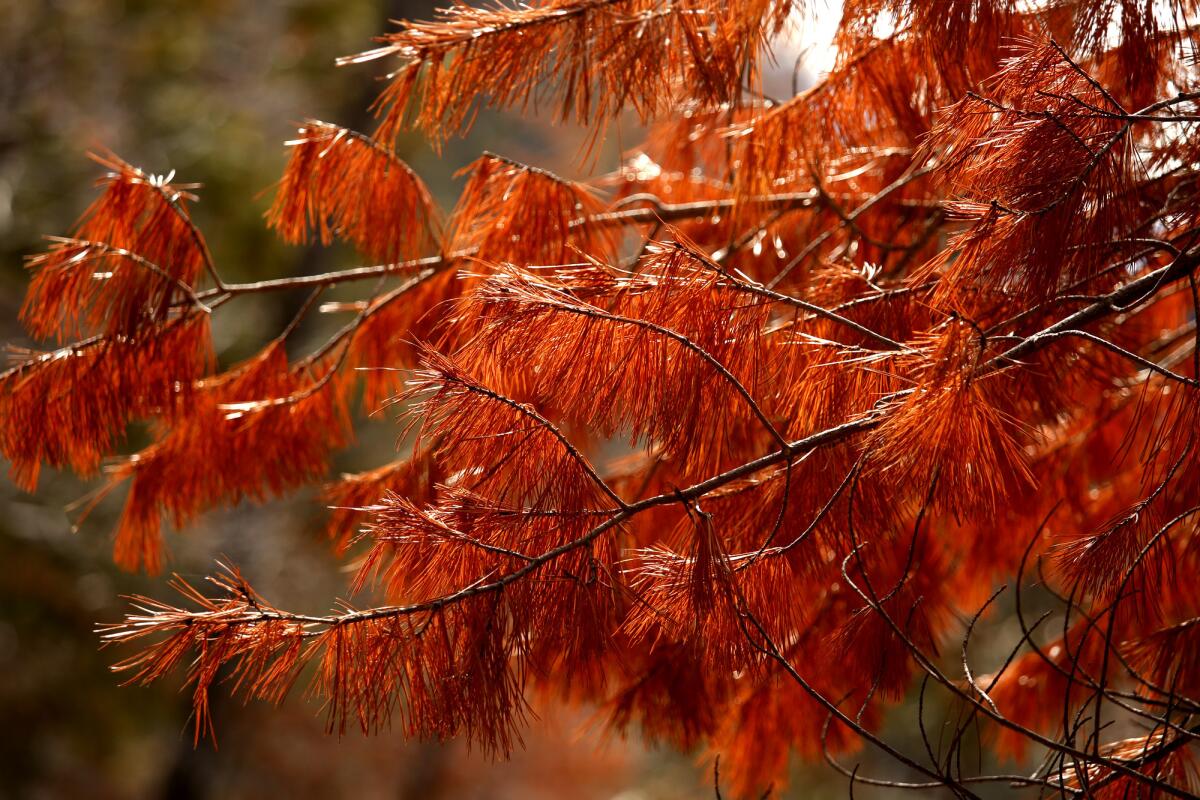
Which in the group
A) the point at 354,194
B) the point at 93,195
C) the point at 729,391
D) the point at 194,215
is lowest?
the point at 729,391

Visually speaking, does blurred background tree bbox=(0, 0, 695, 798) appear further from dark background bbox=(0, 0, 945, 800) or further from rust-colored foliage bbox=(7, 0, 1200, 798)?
rust-colored foliage bbox=(7, 0, 1200, 798)

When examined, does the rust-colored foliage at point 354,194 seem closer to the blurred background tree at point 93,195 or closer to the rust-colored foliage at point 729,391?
the rust-colored foliage at point 729,391

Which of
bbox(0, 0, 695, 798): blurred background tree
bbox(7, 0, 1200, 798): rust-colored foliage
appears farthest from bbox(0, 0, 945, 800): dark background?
bbox(7, 0, 1200, 798): rust-colored foliage

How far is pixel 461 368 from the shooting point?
1280 millimetres

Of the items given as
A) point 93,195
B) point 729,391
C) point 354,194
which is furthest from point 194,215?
point 729,391

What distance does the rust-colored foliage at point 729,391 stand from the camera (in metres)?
1.25

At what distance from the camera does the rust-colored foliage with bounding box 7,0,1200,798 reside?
1246 millimetres

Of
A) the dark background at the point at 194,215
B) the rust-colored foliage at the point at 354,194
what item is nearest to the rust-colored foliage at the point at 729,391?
the rust-colored foliage at the point at 354,194

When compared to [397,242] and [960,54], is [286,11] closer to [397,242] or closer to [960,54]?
[397,242]

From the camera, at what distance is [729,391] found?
1.32m

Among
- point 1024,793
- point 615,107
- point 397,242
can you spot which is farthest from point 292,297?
point 1024,793

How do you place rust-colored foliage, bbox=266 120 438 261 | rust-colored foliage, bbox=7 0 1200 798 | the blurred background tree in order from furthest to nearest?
the blurred background tree, rust-colored foliage, bbox=266 120 438 261, rust-colored foliage, bbox=7 0 1200 798

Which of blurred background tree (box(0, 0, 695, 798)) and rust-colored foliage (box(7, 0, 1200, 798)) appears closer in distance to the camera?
rust-colored foliage (box(7, 0, 1200, 798))

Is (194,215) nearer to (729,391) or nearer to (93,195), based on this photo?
(93,195)
